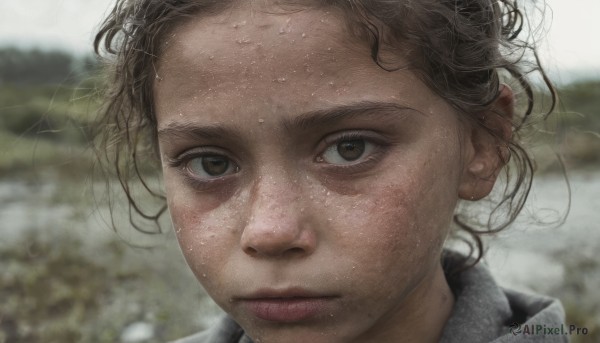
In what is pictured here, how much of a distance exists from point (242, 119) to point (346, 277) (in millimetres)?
452

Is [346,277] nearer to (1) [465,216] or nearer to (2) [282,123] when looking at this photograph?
(2) [282,123]

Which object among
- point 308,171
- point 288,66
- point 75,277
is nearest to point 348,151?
point 308,171

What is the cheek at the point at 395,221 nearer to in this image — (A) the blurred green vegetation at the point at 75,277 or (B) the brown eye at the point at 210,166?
(B) the brown eye at the point at 210,166

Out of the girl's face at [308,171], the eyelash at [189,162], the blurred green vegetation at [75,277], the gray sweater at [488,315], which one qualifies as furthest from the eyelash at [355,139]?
the blurred green vegetation at [75,277]

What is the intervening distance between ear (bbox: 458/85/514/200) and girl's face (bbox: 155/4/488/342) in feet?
0.51

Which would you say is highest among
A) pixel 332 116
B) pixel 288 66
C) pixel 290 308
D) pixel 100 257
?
pixel 288 66

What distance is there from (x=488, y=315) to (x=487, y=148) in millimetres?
481

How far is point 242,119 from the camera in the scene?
67.2 inches

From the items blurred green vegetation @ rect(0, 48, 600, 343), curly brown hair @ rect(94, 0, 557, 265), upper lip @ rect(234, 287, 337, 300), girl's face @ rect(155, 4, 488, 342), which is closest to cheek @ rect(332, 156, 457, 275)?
girl's face @ rect(155, 4, 488, 342)

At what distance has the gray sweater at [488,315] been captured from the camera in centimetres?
198

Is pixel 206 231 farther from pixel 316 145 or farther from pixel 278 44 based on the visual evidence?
pixel 278 44

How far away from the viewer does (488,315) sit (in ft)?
6.68

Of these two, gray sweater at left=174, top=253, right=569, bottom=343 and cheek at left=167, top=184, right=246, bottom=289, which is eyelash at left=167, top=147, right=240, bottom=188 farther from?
gray sweater at left=174, top=253, right=569, bottom=343

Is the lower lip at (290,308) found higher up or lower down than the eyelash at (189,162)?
lower down
